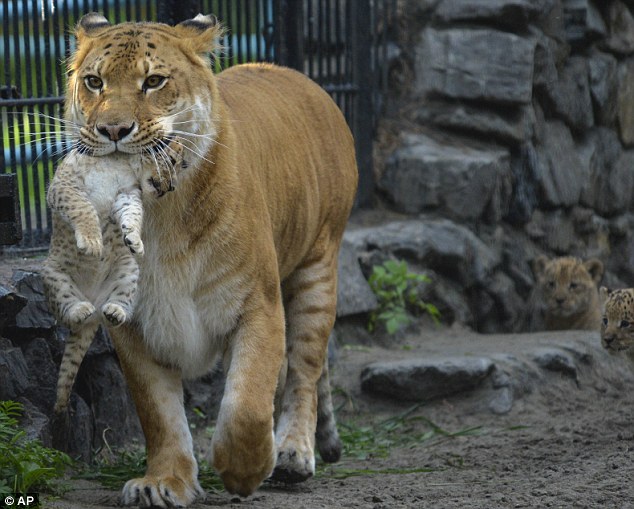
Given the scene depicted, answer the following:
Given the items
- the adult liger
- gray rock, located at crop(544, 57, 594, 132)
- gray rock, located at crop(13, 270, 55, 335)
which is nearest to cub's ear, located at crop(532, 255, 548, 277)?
gray rock, located at crop(544, 57, 594, 132)

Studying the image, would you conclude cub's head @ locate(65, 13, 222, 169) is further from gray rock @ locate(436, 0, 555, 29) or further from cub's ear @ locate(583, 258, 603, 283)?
cub's ear @ locate(583, 258, 603, 283)

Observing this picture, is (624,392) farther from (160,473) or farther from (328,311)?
(160,473)

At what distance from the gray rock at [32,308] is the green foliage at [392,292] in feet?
9.43

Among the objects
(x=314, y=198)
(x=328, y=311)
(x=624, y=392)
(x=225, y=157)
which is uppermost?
(x=225, y=157)

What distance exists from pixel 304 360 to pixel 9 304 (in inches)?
51.0

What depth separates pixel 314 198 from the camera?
5152 mm

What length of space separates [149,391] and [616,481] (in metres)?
1.75

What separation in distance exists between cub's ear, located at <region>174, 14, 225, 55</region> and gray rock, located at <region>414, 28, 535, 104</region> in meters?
4.32

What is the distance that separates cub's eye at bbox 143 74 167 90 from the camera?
3715mm

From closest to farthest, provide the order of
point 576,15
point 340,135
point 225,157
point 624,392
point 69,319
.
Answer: point 69,319, point 225,157, point 340,135, point 624,392, point 576,15

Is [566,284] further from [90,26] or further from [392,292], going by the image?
[90,26]

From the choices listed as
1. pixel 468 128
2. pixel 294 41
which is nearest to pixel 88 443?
pixel 294 41

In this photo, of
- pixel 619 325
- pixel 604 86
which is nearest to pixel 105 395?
pixel 619 325

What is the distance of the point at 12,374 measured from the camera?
459 centimetres
